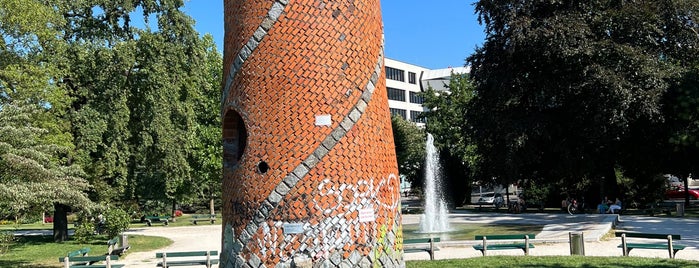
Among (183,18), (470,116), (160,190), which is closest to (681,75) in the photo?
(470,116)

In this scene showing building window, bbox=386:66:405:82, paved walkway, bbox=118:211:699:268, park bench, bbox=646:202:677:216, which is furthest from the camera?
building window, bbox=386:66:405:82

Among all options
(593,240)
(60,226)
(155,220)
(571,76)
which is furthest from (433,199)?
(60,226)

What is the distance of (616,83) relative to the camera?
2502 centimetres

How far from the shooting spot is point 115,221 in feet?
77.8

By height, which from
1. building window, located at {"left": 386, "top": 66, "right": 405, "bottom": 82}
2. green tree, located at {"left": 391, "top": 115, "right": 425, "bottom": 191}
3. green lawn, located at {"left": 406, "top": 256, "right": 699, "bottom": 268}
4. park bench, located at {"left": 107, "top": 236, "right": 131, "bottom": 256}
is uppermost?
building window, located at {"left": 386, "top": 66, "right": 405, "bottom": 82}

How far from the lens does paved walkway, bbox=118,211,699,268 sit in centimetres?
1602

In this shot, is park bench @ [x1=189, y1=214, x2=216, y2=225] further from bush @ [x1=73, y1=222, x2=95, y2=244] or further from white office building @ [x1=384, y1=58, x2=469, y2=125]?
white office building @ [x1=384, y1=58, x2=469, y2=125]

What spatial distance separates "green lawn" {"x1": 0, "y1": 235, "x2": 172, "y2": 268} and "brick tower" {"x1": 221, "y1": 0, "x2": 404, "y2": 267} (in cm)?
1201

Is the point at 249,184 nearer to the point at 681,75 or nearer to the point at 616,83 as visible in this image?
the point at 616,83

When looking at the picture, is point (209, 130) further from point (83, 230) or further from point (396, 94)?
point (396, 94)

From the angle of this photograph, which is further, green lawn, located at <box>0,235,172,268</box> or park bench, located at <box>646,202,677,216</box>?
park bench, located at <box>646,202,677,216</box>

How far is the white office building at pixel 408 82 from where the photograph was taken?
284 feet

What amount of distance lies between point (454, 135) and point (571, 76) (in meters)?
18.8

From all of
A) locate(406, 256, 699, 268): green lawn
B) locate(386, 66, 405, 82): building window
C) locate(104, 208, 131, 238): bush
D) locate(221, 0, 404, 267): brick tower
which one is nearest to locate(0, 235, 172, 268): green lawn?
locate(104, 208, 131, 238): bush
